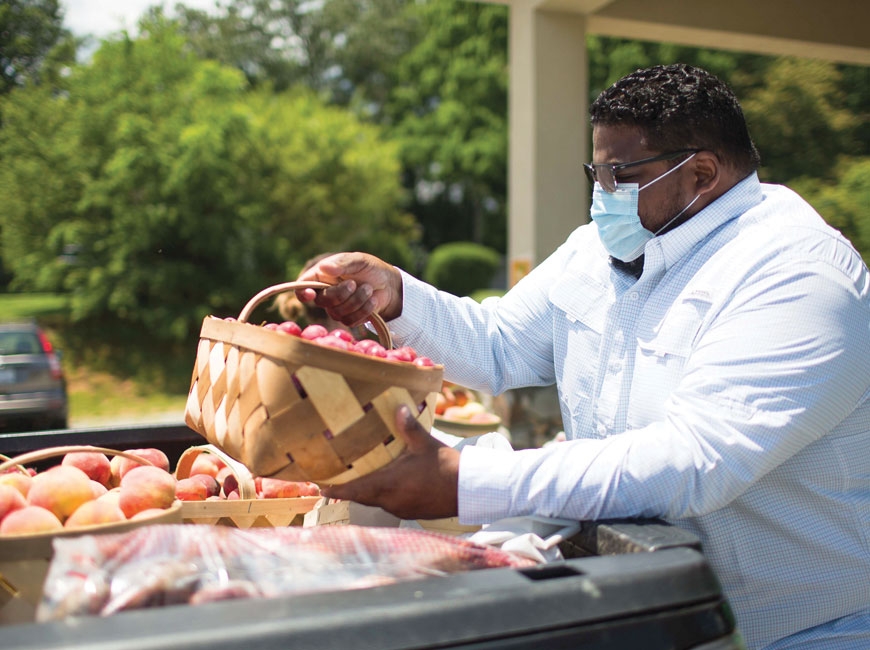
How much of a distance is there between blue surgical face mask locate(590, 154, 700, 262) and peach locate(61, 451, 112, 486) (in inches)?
54.8

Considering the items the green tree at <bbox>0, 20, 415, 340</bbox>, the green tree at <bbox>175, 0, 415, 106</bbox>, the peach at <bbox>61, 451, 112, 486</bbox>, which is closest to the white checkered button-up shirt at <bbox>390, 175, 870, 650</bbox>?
the peach at <bbox>61, 451, 112, 486</bbox>

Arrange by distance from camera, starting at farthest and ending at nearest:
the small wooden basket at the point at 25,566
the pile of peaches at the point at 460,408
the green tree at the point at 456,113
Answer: the green tree at the point at 456,113 < the pile of peaches at the point at 460,408 < the small wooden basket at the point at 25,566

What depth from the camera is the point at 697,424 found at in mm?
1520

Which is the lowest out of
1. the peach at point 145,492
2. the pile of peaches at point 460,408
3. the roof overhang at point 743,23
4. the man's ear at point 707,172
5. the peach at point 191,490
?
the pile of peaches at point 460,408

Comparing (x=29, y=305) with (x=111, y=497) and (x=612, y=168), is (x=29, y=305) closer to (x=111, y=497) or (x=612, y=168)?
(x=111, y=497)

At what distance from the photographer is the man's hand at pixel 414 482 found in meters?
1.56

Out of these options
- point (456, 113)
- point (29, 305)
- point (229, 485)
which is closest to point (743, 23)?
Result: point (229, 485)

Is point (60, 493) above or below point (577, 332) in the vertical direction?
below

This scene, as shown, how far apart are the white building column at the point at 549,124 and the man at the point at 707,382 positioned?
531 centimetres

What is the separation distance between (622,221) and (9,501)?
4.97 ft

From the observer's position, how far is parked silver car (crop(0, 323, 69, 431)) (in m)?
9.09

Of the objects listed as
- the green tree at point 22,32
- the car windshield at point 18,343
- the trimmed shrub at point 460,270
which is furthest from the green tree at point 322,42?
the green tree at point 22,32

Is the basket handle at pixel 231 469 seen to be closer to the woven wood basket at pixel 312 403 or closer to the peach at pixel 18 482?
the woven wood basket at pixel 312 403

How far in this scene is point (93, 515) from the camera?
1476mm
